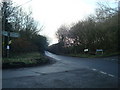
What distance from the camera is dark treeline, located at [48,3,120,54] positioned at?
22750 mm

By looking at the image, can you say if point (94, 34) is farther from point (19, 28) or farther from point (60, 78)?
point (60, 78)

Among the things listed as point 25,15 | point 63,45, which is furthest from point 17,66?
point 63,45

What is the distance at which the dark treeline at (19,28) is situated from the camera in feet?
76.3

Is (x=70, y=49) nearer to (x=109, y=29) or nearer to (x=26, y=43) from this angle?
(x=26, y=43)

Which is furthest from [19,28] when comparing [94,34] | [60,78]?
[60,78]

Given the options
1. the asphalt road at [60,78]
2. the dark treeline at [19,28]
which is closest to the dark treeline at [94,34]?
the dark treeline at [19,28]

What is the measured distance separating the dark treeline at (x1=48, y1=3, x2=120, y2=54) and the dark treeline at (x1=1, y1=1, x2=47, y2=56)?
26.0 ft

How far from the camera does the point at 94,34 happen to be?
112 feet

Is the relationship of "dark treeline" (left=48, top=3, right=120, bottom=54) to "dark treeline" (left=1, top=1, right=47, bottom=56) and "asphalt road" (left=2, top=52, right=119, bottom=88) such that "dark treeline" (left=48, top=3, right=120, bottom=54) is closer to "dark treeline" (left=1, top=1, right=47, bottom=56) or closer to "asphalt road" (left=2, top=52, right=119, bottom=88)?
"dark treeline" (left=1, top=1, right=47, bottom=56)

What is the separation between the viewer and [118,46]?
28.2 m

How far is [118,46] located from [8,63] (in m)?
20.0

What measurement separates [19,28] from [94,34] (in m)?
14.3

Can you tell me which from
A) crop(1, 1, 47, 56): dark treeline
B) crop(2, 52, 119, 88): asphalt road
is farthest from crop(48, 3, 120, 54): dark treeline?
crop(2, 52, 119, 88): asphalt road

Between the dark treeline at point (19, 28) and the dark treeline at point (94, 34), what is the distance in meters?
7.91
